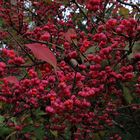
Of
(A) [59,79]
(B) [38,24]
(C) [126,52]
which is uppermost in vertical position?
(B) [38,24]

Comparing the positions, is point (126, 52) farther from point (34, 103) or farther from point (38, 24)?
point (38, 24)

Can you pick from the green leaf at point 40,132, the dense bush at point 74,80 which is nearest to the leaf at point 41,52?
the dense bush at point 74,80

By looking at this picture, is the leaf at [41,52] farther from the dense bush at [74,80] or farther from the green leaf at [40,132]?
the green leaf at [40,132]

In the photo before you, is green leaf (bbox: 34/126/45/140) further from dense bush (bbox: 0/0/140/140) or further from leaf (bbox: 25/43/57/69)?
leaf (bbox: 25/43/57/69)

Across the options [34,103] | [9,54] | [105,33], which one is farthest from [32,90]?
[105,33]

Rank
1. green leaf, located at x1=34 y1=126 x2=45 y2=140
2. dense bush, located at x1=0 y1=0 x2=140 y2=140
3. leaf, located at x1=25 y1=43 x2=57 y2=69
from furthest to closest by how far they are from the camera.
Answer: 1. green leaf, located at x1=34 y1=126 x2=45 y2=140
2. dense bush, located at x1=0 y1=0 x2=140 y2=140
3. leaf, located at x1=25 y1=43 x2=57 y2=69

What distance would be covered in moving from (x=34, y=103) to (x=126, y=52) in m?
0.60

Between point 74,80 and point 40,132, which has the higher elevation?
point 74,80

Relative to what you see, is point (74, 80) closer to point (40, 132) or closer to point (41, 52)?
point (41, 52)

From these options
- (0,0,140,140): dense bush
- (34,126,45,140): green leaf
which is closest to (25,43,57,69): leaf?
(0,0,140,140): dense bush

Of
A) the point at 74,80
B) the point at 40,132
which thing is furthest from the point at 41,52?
the point at 40,132

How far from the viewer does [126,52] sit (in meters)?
1.88

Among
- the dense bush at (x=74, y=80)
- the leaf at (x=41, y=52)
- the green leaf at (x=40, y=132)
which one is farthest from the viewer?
the green leaf at (x=40, y=132)

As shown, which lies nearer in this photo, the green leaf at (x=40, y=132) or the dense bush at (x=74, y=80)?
the dense bush at (x=74, y=80)
